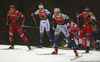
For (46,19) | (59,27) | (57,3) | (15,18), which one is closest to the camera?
(59,27)

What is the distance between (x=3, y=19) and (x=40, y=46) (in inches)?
71.3

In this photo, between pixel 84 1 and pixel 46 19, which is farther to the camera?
pixel 84 1

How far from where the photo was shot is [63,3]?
9.52m

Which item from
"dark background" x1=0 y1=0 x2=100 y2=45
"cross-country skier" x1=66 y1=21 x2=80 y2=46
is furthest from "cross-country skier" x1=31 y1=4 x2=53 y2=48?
"cross-country skier" x1=66 y1=21 x2=80 y2=46

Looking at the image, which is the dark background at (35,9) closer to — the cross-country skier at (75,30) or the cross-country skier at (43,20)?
the cross-country skier at (75,30)

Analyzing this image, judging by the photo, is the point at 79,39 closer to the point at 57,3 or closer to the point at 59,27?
the point at 57,3

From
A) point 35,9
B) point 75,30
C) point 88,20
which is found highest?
point 35,9

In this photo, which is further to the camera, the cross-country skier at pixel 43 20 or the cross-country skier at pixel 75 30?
the cross-country skier at pixel 75 30

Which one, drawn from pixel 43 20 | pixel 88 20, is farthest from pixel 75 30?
pixel 43 20

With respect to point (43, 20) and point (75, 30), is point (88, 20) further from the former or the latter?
point (43, 20)

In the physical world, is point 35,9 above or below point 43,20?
above

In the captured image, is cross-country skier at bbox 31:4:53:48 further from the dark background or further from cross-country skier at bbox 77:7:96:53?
cross-country skier at bbox 77:7:96:53

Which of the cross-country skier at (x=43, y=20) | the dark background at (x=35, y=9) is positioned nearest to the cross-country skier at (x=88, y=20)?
the dark background at (x=35, y=9)

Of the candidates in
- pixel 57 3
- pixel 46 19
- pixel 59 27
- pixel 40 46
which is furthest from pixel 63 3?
pixel 59 27
